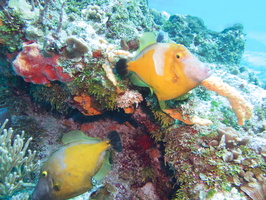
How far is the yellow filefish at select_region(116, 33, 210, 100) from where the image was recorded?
5.72 ft

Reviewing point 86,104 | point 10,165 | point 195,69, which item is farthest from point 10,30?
point 195,69

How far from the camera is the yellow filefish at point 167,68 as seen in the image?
1.74 m

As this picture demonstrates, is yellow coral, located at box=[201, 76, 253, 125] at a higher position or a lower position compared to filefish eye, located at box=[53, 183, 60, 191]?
higher

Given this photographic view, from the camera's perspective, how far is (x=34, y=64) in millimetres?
2949

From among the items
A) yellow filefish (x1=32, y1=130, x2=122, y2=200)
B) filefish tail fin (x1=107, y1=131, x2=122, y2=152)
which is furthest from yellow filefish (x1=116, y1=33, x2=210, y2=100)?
yellow filefish (x1=32, y1=130, x2=122, y2=200)

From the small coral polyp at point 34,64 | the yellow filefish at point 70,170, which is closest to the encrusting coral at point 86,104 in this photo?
the small coral polyp at point 34,64

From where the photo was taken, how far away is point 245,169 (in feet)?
8.74

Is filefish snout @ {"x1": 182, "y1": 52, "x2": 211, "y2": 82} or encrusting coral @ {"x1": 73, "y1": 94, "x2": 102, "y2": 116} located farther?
encrusting coral @ {"x1": 73, "y1": 94, "x2": 102, "y2": 116}

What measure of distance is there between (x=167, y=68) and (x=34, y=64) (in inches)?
97.5

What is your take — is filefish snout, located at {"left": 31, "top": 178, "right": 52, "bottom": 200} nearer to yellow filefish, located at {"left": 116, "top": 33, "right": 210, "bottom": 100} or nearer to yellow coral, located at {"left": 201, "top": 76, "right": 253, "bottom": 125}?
yellow filefish, located at {"left": 116, "top": 33, "right": 210, "bottom": 100}

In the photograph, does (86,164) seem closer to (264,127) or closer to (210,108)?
(210,108)

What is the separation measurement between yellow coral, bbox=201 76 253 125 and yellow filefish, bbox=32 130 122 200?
2144 mm

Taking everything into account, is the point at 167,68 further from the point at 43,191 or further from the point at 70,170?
the point at 43,191

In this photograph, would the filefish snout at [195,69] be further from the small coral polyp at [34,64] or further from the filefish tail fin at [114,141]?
the small coral polyp at [34,64]
